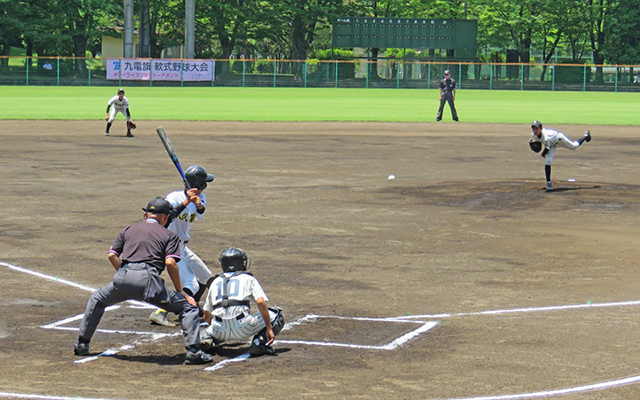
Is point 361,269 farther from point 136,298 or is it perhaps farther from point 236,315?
point 136,298

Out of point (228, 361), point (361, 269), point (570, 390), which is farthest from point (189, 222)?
point (570, 390)

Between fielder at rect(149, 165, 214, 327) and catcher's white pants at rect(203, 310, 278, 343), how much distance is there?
98cm

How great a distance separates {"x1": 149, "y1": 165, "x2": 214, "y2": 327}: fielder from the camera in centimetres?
1093

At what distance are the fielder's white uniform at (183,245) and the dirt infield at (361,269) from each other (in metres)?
0.73

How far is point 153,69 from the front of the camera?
77250 mm

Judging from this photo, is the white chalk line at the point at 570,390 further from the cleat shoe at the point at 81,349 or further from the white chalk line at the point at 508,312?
the cleat shoe at the point at 81,349

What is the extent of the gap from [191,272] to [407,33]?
3022 inches

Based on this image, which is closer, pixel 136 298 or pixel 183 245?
pixel 136 298

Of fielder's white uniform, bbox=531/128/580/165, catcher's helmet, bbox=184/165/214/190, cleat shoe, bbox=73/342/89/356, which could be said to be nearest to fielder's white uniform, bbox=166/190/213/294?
catcher's helmet, bbox=184/165/214/190

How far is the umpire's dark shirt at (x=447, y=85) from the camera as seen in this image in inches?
1813

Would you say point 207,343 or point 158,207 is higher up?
point 158,207

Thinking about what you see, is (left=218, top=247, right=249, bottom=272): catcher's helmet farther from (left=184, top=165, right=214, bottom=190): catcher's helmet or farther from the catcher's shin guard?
(left=184, top=165, right=214, bottom=190): catcher's helmet

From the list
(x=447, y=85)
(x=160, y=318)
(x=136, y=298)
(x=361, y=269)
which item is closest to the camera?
(x=136, y=298)

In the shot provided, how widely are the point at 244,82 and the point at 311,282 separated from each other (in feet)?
227
